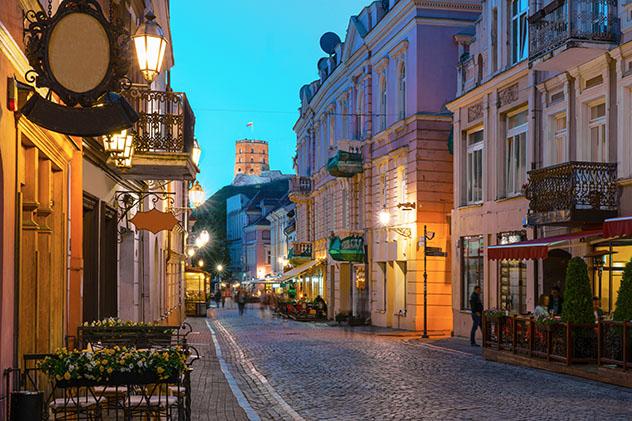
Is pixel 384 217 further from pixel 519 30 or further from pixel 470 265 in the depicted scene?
pixel 519 30

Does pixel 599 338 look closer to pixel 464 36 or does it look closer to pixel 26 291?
pixel 26 291

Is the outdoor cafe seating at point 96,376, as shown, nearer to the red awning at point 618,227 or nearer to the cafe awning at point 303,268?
the red awning at point 618,227

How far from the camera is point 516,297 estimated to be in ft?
89.8

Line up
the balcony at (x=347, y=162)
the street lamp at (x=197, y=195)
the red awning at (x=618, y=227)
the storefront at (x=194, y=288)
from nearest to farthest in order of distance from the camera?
the red awning at (x=618, y=227), the street lamp at (x=197, y=195), the balcony at (x=347, y=162), the storefront at (x=194, y=288)

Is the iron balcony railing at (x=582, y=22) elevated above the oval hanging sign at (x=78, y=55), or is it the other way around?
the iron balcony railing at (x=582, y=22)

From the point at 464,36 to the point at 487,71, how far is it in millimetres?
6567

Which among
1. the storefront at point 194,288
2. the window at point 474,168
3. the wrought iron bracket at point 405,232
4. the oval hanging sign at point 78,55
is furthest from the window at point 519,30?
the storefront at point 194,288

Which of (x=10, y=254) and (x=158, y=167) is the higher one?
(x=158, y=167)

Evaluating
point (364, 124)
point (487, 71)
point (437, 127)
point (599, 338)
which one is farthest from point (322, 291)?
point (599, 338)

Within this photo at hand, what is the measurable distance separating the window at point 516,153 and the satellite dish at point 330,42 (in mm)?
27895

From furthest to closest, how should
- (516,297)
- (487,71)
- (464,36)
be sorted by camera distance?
(464,36) < (487,71) < (516,297)

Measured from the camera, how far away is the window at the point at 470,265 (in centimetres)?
3009

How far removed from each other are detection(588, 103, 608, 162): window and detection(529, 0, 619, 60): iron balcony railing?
180 cm

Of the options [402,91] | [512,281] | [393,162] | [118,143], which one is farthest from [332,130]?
[118,143]
